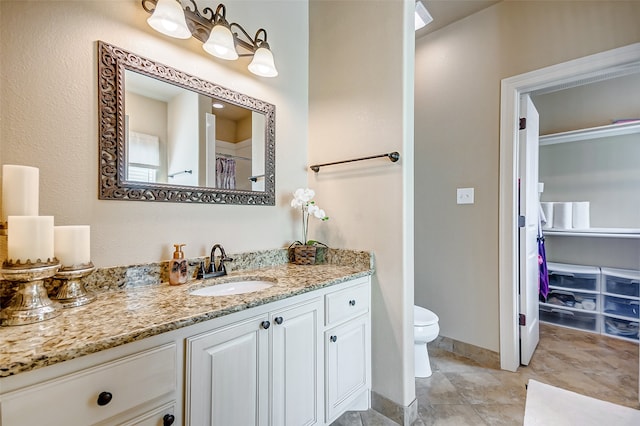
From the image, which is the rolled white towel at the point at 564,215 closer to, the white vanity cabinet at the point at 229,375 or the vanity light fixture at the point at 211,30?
the white vanity cabinet at the point at 229,375

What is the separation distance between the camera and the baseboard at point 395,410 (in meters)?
1.50

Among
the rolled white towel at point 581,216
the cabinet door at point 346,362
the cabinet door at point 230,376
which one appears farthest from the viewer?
the rolled white towel at point 581,216

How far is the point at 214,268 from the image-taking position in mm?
1433

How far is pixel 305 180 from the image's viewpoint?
6.56 feet

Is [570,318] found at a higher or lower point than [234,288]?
lower

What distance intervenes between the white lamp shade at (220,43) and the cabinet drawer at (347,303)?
1.34m

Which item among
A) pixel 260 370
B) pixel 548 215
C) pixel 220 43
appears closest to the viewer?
pixel 260 370

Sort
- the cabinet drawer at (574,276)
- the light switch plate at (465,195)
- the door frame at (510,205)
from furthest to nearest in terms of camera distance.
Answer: the cabinet drawer at (574,276) → the light switch plate at (465,195) → the door frame at (510,205)

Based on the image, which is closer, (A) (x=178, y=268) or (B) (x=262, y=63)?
(A) (x=178, y=268)

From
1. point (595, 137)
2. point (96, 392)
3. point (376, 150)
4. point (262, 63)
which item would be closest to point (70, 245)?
point (96, 392)

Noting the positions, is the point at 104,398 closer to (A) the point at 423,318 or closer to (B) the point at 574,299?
(A) the point at 423,318

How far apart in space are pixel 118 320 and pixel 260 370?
0.52 m

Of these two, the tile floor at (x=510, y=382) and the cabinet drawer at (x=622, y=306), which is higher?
the cabinet drawer at (x=622, y=306)

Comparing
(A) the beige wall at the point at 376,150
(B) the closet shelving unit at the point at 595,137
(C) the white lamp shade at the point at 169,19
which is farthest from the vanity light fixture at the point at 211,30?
(B) the closet shelving unit at the point at 595,137
